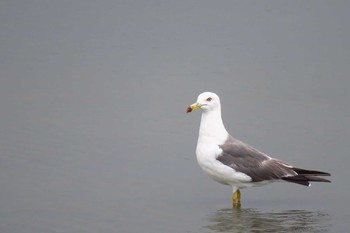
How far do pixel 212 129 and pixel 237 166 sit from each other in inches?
24.3

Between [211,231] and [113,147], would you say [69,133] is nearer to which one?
[113,147]

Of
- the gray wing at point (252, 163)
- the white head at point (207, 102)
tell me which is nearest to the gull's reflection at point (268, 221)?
the gray wing at point (252, 163)

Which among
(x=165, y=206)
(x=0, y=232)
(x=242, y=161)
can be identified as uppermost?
(x=242, y=161)

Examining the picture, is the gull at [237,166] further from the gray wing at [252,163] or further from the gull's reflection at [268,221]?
the gull's reflection at [268,221]

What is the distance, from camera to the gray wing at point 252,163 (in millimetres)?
11055

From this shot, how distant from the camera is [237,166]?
11055mm

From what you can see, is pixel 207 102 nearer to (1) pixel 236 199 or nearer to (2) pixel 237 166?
(2) pixel 237 166

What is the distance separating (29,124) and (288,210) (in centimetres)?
519

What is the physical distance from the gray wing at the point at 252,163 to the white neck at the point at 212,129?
0.14 metres

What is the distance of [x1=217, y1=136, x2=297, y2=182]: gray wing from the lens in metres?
11.1

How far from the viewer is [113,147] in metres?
13.2

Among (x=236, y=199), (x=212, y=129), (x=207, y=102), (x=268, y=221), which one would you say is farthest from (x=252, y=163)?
(x=268, y=221)

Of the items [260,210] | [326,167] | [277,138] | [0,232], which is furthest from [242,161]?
[0,232]

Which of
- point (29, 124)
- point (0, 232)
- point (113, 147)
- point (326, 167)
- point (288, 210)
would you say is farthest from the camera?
point (29, 124)
